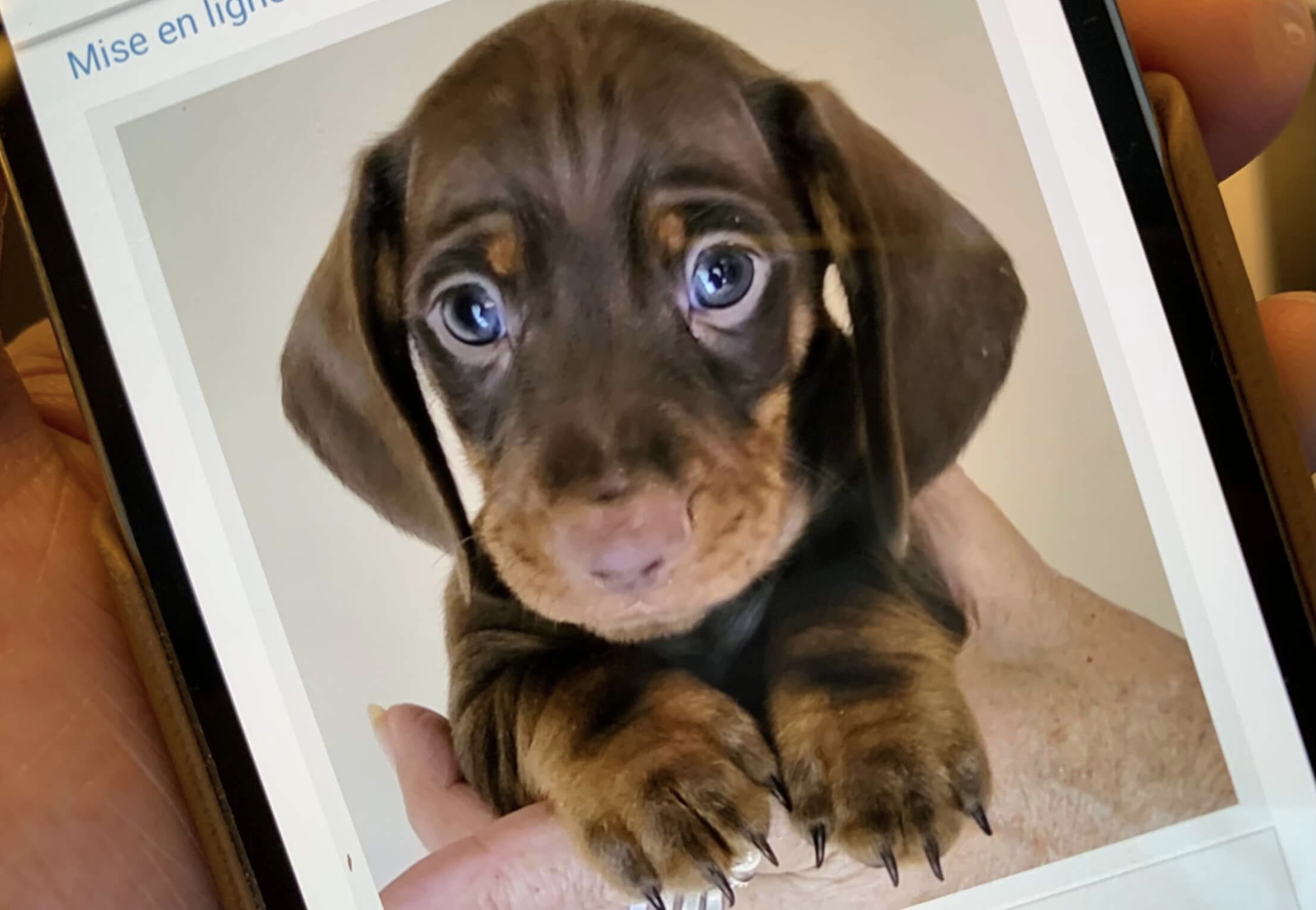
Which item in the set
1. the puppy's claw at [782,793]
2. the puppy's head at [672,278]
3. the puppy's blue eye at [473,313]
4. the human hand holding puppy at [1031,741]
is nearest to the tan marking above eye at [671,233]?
the puppy's head at [672,278]

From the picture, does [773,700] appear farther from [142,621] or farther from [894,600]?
[142,621]

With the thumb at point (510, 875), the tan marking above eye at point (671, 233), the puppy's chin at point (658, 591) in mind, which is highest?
the tan marking above eye at point (671, 233)

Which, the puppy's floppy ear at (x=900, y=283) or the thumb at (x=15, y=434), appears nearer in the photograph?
the puppy's floppy ear at (x=900, y=283)

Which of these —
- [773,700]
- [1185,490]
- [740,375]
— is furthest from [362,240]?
[1185,490]

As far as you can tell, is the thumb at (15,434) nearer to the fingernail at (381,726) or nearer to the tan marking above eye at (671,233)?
the fingernail at (381,726)

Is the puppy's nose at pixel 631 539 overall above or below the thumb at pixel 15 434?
below

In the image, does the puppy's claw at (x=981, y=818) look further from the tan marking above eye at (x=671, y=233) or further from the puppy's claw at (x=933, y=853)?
the tan marking above eye at (x=671, y=233)
